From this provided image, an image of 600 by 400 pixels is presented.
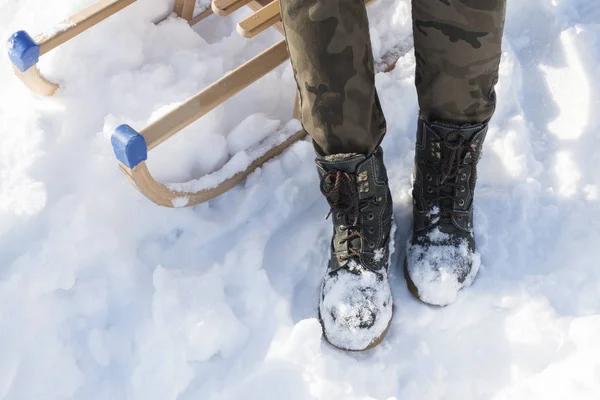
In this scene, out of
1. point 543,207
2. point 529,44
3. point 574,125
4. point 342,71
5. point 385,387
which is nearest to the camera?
point 342,71

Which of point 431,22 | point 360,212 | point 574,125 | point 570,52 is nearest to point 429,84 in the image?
point 431,22

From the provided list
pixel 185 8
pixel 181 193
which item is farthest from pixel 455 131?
pixel 185 8

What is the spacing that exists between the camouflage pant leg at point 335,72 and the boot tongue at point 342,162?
0.04ft

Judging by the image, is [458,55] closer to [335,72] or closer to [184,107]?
[335,72]

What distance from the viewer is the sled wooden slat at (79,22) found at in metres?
1.21

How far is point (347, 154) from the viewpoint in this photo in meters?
0.94

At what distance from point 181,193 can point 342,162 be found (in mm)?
380

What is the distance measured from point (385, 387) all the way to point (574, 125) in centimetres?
73

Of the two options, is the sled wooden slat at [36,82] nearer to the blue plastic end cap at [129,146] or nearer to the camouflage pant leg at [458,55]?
the blue plastic end cap at [129,146]

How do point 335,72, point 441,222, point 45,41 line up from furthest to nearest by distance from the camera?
1. point 45,41
2. point 441,222
3. point 335,72

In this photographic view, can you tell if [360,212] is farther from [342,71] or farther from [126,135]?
[126,135]

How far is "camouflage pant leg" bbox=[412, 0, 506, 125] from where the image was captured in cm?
85

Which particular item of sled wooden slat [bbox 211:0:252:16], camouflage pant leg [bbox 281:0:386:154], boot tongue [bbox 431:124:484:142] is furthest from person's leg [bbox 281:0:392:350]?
sled wooden slat [bbox 211:0:252:16]

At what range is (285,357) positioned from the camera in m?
1.02
